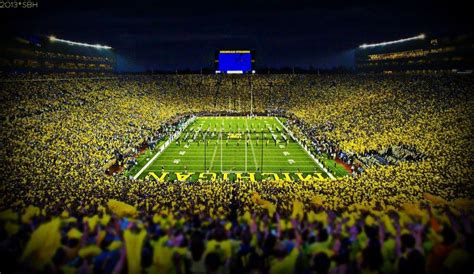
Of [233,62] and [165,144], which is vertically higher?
[233,62]

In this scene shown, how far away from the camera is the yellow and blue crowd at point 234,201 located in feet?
18.1

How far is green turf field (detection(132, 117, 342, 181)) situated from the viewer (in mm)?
26219

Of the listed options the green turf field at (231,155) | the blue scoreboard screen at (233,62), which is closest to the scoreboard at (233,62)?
the blue scoreboard screen at (233,62)

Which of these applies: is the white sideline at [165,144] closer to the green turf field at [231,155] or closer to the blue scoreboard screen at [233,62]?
the green turf field at [231,155]

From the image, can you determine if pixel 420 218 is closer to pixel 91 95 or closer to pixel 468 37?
pixel 91 95

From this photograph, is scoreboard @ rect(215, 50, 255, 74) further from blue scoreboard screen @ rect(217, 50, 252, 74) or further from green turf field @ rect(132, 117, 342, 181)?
green turf field @ rect(132, 117, 342, 181)

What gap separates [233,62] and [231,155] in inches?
1766

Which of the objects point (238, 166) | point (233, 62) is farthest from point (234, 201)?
point (233, 62)

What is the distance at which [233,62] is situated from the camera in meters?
73.2

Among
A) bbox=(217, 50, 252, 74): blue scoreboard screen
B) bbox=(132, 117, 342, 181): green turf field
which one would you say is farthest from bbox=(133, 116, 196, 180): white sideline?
bbox=(217, 50, 252, 74): blue scoreboard screen

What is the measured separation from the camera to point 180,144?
115 feet

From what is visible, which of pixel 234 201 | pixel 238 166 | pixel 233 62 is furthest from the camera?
pixel 233 62

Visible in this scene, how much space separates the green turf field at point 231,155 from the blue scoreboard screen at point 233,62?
101ft

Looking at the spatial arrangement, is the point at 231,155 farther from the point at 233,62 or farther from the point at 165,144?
the point at 233,62
